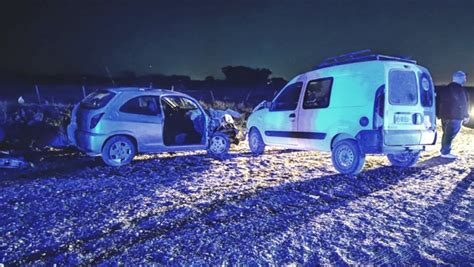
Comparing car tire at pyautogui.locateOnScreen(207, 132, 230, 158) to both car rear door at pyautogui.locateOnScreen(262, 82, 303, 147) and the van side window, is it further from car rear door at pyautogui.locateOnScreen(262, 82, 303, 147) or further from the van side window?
the van side window

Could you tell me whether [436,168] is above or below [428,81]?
→ below

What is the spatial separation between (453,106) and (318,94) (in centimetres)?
390

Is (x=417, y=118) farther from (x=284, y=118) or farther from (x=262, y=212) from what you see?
(x=262, y=212)

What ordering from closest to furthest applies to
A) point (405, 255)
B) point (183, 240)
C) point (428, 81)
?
point (405, 255) < point (183, 240) < point (428, 81)

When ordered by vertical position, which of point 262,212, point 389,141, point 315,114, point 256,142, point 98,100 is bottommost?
point 262,212

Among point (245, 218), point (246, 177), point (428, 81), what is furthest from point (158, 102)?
point (428, 81)

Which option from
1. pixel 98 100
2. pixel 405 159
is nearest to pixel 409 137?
pixel 405 159

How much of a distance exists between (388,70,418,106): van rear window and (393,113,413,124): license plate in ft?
0.69

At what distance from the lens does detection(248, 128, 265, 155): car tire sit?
8367 millimetres

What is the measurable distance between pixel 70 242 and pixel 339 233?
260 centimetres

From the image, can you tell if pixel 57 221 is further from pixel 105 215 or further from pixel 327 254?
pixel 327 254

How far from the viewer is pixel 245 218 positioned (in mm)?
3738

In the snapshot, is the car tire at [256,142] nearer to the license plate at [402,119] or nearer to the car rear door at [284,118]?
the car rear door at [284,118]

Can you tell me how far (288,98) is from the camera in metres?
7.43
